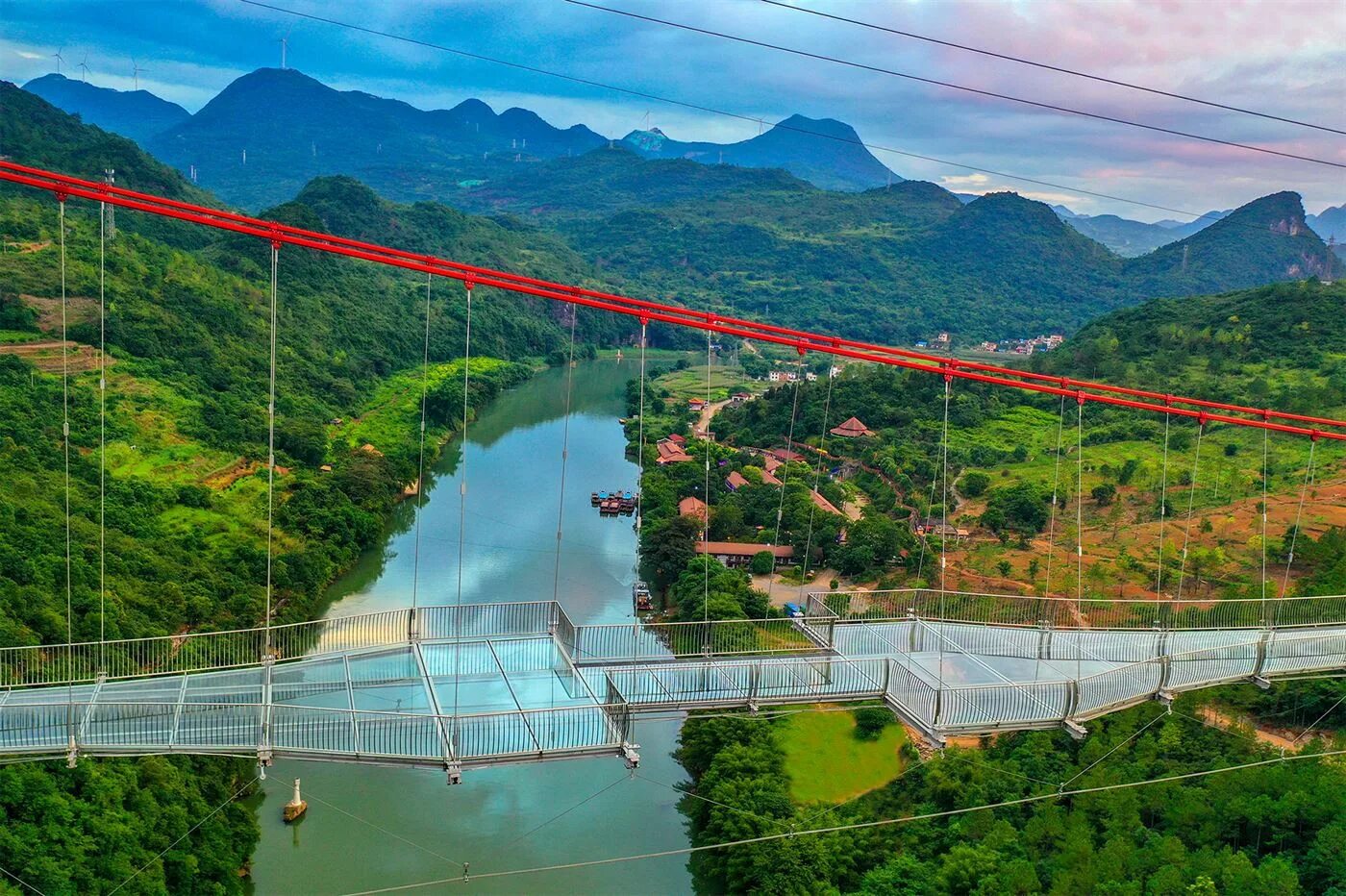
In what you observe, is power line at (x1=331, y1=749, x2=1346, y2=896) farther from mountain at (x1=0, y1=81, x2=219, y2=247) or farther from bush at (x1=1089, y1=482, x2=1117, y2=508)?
mountain at (x1=0, y1=81, x2=219, y2=247)

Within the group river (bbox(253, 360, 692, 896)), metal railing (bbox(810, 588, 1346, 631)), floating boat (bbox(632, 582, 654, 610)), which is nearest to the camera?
metal railing (bbox(810, 588, 1346, 631))

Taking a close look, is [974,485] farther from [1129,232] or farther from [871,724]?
[1129,232]

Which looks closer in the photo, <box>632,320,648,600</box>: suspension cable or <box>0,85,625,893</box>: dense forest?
<box>632,320,648,600</box>: suspension cable

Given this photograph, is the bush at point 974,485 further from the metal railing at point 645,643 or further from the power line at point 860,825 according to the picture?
the metal railing at point 645,643

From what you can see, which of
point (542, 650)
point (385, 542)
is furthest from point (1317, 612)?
point (385, 542)

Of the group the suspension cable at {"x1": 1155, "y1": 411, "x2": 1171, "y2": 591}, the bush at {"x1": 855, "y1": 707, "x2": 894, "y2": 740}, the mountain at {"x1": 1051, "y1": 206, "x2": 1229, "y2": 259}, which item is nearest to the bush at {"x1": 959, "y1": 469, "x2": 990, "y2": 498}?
the suspension cable at {"x1": 1155, "y1": 411, "x2": 1171, "y2": 591}

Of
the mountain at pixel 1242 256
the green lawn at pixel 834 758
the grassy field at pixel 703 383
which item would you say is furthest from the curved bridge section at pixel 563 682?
the mountain at pixel 1242 256

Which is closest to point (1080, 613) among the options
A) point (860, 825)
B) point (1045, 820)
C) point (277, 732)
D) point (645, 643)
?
point (1045, 820)
